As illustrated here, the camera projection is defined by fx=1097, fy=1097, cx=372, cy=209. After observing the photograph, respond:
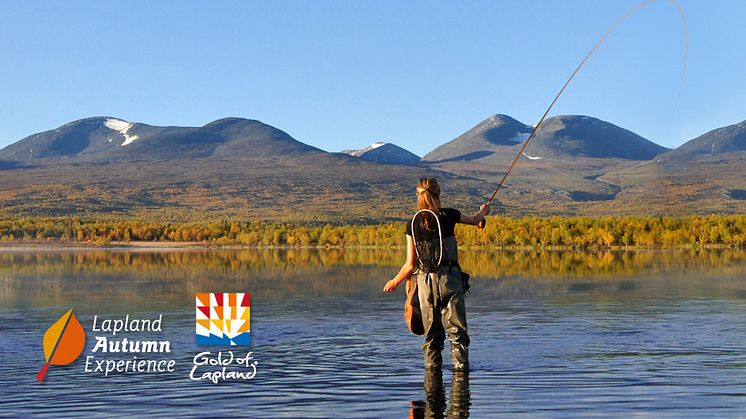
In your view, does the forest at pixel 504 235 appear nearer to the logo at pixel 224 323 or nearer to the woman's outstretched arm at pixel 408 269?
the logo at pixel 224 323

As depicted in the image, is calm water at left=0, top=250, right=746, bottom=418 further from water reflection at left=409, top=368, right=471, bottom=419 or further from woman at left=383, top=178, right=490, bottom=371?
woman at left=383, top=178, right=490, bottom=371

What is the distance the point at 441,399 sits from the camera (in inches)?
416

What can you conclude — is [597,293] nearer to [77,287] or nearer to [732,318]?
[732,318]

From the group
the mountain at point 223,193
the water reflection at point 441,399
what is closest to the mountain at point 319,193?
the mountain at point 223,193

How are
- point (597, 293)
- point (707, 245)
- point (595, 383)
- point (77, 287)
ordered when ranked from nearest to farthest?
point (595, 383), point (597, 293), point (77, 287), point (707, 245)

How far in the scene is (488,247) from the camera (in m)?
60.5

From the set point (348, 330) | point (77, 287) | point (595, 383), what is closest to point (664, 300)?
point (348, 330)

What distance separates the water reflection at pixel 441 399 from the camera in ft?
32.4

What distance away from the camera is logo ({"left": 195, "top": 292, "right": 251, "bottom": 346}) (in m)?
14.4

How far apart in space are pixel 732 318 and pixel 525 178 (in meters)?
182

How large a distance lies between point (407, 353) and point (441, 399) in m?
3.49

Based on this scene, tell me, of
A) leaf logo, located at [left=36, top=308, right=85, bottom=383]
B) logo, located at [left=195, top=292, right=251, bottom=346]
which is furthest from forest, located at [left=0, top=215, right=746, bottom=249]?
logo, located at [left=195, top=292, right=251, bottom=346]

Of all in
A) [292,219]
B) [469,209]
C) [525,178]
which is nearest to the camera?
[292,219]

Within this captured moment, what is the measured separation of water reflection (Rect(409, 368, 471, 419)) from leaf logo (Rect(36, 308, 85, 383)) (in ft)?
14.2
